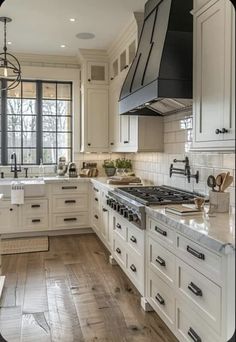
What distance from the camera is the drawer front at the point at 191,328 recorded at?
73.3 inches

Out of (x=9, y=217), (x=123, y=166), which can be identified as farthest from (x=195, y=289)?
(x=9, y=217)

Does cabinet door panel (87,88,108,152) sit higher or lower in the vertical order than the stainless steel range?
higher

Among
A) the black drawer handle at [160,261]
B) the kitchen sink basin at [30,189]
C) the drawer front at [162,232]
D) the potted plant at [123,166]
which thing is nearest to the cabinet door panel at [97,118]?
the potted plant at [123,166]

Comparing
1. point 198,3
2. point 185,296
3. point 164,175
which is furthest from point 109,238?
point 198,3

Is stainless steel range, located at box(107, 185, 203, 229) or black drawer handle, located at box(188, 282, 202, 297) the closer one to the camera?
black drawer handle, located at box(188, 282, 202, 297)

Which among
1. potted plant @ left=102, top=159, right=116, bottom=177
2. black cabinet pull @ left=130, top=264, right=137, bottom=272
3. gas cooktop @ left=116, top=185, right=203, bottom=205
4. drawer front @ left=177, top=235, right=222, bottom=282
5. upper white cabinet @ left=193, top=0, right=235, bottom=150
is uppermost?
upper white cabinet @ left=193, top=0, right=235, bottom=150

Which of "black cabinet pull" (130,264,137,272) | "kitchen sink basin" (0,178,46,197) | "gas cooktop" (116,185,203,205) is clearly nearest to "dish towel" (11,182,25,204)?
"kitchen sink basin" (0,178,46,197)

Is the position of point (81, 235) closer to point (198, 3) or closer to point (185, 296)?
point (185, 296)

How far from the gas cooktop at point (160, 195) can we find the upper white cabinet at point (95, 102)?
1.94m

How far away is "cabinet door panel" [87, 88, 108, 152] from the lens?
215 inches

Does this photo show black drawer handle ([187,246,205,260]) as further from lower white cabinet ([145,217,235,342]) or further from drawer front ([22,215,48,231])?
drawer front ([22,215,48,231])

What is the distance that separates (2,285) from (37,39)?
3.40 m

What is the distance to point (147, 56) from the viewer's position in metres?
3.23

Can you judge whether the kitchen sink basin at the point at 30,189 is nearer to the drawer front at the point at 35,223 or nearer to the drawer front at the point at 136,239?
the drawer front at the point at 35,223
